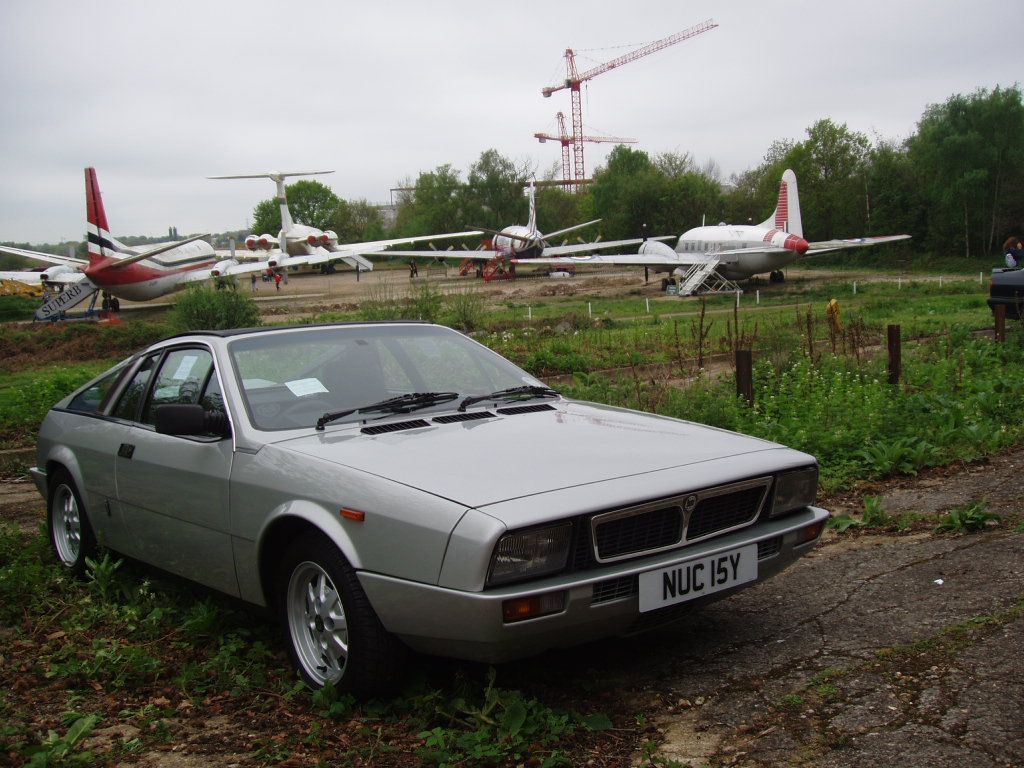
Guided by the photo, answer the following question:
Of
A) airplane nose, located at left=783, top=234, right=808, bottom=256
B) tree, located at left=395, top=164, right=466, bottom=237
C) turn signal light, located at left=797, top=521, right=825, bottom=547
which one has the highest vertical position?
tree, located at left=395, top=164, right=466, bottom=237

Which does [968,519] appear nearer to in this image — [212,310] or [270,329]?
[270,329]

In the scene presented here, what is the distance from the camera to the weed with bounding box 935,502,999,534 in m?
5.63

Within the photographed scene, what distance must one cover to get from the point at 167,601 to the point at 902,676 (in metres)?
3.60

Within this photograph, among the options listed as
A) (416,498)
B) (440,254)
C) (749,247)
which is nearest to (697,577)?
(416,498)

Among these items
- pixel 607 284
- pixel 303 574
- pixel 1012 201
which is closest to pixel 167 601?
pixel 303 574

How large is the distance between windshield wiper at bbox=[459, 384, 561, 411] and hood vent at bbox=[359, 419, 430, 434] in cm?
33

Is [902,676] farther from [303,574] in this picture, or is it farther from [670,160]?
[670,160]

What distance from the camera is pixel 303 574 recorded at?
3896 millimetres

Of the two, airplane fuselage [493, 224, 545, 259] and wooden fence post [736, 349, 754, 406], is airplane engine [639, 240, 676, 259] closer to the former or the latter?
airplane fuselage [493, 224, 545, 259]

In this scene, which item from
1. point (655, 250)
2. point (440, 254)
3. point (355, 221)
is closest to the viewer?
point (655, 250)

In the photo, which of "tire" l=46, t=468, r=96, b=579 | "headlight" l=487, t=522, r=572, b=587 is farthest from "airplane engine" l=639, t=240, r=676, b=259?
"headlight" l=487, t=522, r=572, b=587

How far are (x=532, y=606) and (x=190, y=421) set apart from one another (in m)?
1.93

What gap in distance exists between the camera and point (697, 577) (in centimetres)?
361

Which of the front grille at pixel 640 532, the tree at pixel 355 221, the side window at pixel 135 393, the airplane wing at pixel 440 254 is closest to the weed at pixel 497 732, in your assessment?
the front grille at pixel 640 532
